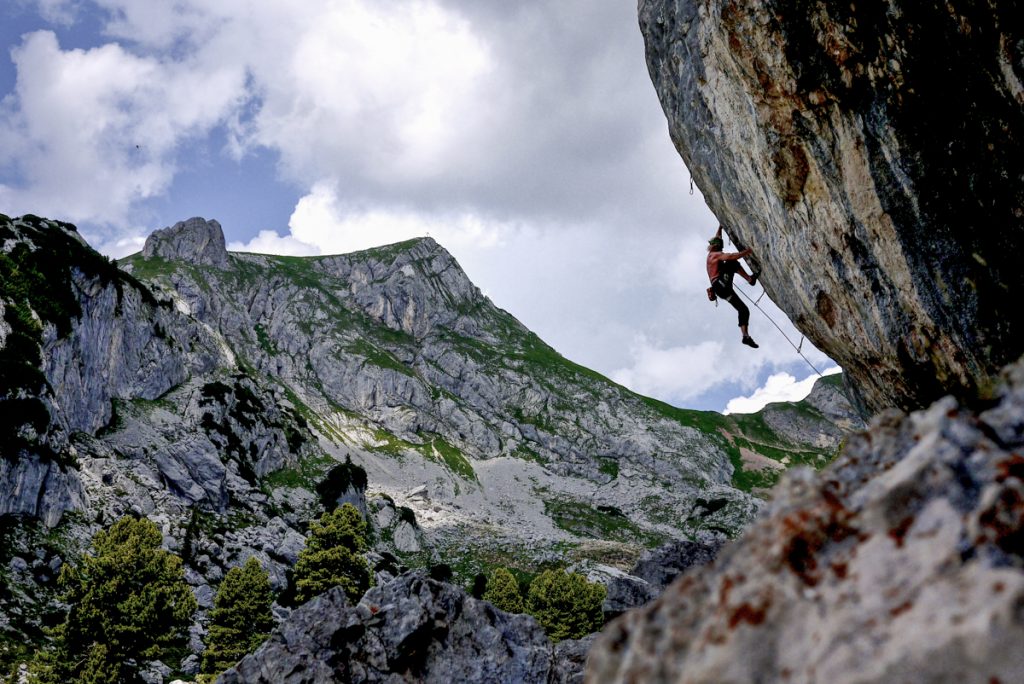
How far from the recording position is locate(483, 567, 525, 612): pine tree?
51062 mm

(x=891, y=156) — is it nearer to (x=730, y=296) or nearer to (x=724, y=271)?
(x=724, y=271)

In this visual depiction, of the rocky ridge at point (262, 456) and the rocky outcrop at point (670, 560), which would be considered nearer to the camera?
the rocky ridge at point (262, 456)

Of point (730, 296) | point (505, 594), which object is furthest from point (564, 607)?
point (730, 296)

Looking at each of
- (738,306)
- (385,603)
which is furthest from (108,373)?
(738,306)

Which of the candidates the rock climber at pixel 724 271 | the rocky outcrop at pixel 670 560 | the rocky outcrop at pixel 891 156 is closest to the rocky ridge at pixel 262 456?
the rocky outcrop at pixel 670 560

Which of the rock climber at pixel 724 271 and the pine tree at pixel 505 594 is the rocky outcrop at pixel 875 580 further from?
the pine tree at pixel 505 594

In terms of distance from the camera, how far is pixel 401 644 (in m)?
24.2

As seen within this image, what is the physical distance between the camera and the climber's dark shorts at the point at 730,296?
1577 cm

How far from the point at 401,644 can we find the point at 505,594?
29.8 meters

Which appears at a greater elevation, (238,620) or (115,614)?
(115,614)

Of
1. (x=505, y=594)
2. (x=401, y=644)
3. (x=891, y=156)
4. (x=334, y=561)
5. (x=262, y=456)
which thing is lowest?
(x=505, y=594)

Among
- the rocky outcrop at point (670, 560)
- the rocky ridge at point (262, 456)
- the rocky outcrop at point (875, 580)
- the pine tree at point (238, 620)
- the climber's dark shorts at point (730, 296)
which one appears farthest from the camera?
the rocky outcrop at point (670, 560)

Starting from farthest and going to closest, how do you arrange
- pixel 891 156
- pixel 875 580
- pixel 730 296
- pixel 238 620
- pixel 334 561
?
pixel 334 561
pixel 238 620
pixel 730 296
pixel 891 156
pixel 875 580

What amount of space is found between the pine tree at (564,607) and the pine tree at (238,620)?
74.5ft
